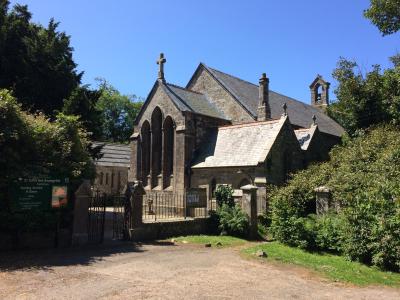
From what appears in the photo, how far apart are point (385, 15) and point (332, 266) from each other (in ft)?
46.5

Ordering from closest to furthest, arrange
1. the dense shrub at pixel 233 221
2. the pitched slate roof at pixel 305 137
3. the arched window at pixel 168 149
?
the dense shrub at pixel 233 221 → the pitched slate roof at pixel 305 137 → the arched window at pixel 168 149

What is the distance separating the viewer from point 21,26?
2016 cm

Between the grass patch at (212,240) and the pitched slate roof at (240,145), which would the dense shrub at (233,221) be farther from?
the pitched slate roof at (240,145)

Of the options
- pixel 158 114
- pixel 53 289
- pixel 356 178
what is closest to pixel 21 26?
pixel 158 114

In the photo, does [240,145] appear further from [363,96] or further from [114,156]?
[114,156]

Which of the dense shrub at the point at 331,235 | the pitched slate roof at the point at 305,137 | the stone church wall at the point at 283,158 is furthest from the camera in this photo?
the pitched slate roof at the point at 305,137

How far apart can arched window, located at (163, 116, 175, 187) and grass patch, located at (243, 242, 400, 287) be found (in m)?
13.6

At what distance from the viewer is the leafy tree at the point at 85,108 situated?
17.6 metres

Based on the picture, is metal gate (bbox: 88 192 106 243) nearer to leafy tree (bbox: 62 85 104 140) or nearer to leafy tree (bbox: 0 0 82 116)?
leafy tree (bbox: 62 85 104 140)

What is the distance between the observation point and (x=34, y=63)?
19.3 metres

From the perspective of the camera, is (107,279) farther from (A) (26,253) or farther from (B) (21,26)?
(B) (21,26)

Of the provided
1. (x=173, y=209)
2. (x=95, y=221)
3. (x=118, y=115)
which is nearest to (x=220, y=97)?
(x=173, y=209)

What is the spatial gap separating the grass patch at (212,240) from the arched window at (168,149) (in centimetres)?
1103

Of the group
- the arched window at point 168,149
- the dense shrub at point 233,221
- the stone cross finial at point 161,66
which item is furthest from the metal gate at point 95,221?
the stone cross finial at point 161,66
